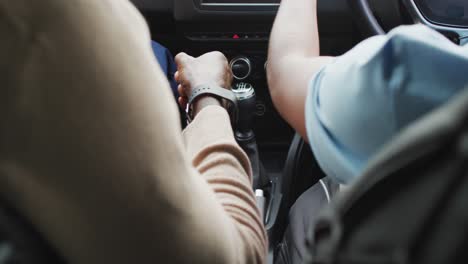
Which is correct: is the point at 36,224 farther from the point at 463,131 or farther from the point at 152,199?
the point at 463,131

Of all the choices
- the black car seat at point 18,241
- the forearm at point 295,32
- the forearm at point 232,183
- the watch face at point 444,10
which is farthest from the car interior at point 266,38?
the black car seat at point 18,241

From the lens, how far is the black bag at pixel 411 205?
0.27m

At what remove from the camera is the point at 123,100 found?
368 mm

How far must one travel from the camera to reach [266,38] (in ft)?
4.37

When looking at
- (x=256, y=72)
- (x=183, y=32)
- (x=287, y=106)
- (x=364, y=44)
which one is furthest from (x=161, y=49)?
(x=364, y=44)

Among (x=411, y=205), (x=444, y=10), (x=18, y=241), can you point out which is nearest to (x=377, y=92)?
(x=411, y=205)

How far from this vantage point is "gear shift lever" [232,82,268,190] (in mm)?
1121

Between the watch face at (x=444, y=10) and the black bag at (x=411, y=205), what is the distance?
790mm

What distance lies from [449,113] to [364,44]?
228mm

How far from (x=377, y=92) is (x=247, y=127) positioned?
77 cm

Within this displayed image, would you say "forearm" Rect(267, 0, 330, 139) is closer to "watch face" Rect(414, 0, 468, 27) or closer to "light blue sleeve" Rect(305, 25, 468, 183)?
"light blue sleeve" Rect(305, 25, 468, 183)

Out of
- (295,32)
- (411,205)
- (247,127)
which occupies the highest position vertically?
(411,205)

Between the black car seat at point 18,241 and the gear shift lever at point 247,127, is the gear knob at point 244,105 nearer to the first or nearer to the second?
the gear shift lever at point 247,127

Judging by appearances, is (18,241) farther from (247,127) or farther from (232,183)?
(247,127)
